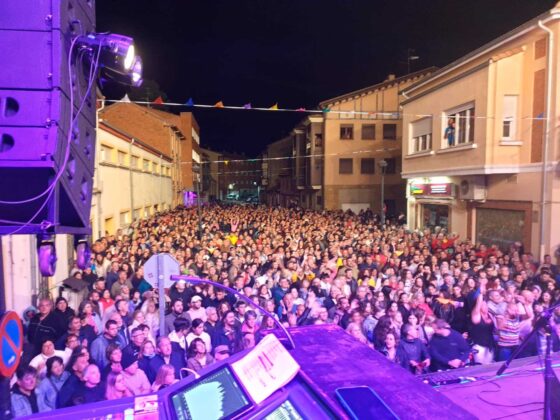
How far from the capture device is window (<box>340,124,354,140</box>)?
31797 mm

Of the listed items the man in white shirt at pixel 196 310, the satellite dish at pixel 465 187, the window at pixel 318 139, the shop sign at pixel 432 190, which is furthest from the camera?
the window at pixel 318 139

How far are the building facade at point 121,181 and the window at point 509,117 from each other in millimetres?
14137

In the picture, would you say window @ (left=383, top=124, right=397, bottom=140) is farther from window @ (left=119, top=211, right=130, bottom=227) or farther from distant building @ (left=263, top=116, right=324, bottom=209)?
window @ (left=119, top=211, right=130, bottom=227)

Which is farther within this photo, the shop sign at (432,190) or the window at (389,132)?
the window at (389,132)

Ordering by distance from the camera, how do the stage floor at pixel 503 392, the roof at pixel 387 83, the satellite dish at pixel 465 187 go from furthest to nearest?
the roof at pixel 387 83 → the satellite dish at pixel 465 187 → the stage floor at pixel 503 392

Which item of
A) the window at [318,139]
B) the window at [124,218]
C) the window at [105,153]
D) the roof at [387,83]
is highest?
the roof at [387,83]

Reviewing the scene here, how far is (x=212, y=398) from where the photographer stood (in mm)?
2162

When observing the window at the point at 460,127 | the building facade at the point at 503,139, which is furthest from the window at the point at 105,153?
the window at the point at 460,127

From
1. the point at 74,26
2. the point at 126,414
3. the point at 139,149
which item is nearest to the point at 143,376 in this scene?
the point at 126,414

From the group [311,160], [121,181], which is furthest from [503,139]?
[311,160]

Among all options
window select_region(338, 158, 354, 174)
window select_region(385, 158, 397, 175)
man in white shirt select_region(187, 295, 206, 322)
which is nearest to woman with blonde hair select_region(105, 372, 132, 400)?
man in white shirt select_region(187, 295, 206, 322)

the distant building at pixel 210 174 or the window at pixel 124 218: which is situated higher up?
the distant building at pixel 210 174

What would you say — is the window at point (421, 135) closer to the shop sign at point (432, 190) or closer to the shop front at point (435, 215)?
the shop sign at point (432, 190)

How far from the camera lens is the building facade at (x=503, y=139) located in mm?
12125
